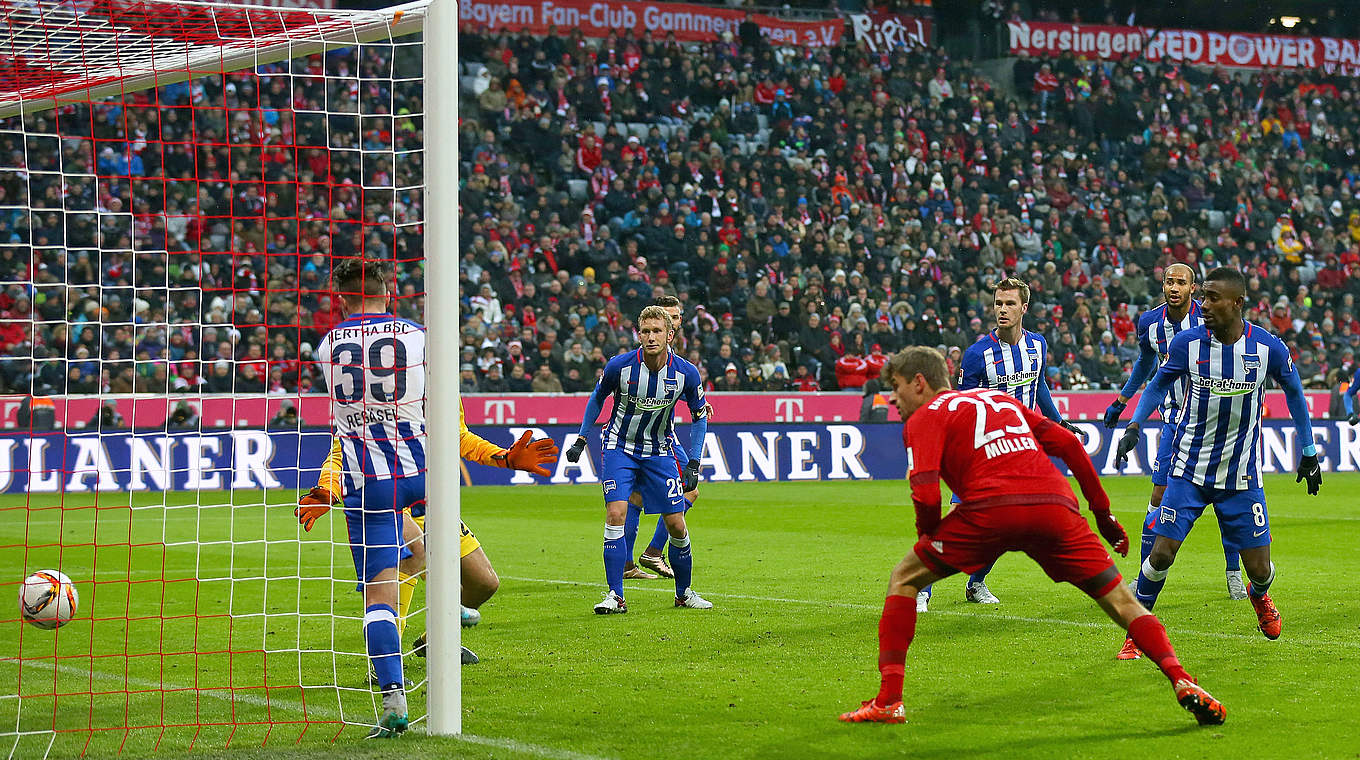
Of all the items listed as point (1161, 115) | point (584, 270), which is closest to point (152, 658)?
point (584, 270)

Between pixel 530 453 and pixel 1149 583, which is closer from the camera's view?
pixel 530 453

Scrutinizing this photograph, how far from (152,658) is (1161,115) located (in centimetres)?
3032

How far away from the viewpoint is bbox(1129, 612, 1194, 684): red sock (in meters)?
5.94

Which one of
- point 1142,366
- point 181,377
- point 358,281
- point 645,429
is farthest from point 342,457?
point 181,377

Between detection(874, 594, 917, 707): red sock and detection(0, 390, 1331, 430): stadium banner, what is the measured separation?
12.4 metres

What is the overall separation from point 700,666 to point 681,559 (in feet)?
7.58

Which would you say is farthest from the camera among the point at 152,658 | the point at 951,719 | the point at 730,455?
the point at 730,455

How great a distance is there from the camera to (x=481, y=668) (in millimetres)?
7633

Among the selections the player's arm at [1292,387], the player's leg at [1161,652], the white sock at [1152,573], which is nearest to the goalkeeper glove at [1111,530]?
the player's leg at [1161,652]

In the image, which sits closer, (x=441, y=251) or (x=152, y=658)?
(x=441, y=251)

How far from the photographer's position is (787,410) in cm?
2459

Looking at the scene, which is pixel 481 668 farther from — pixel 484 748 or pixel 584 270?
pixel 584 270

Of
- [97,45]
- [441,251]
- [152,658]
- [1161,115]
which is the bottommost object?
[152,658]

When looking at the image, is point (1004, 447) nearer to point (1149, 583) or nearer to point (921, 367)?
point (921, 367)
